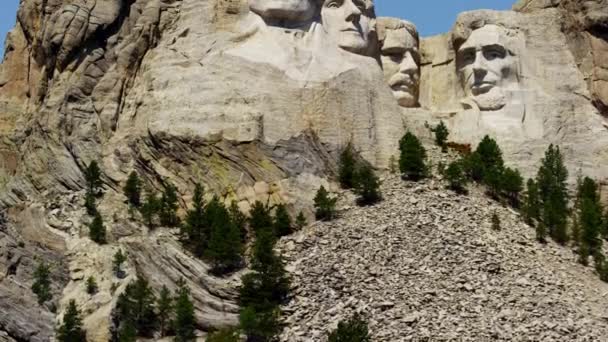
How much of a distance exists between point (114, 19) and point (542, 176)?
9738mm

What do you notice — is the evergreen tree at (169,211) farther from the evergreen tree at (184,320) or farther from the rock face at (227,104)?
the evergreen tree at (184,320)

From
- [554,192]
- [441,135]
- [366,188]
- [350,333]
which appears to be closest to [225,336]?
[350,333]

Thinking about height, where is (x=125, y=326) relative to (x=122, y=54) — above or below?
below

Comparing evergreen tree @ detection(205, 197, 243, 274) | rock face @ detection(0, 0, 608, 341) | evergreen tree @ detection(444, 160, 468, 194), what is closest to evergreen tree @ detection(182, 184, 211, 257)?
evergreen tree @ detection(205, 197, 243, 274)

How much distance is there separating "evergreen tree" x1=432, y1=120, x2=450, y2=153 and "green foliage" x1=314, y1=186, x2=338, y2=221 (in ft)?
14.1

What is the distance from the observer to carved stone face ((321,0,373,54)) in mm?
49688

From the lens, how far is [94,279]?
1763 inches

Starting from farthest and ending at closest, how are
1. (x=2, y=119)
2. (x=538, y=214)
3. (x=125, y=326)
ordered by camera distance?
(x=2, y=119) < (x=538, y=214) < (x=125, y=326)

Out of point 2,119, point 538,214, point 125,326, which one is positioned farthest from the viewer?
point 2,119

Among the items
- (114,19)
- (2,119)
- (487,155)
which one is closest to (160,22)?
(114,19)

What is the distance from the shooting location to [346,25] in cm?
4984

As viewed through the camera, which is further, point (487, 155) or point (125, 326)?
point (487, 155)

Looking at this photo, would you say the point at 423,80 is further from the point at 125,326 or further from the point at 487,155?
the point at 125,326

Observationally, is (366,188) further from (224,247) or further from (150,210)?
(150,210)
